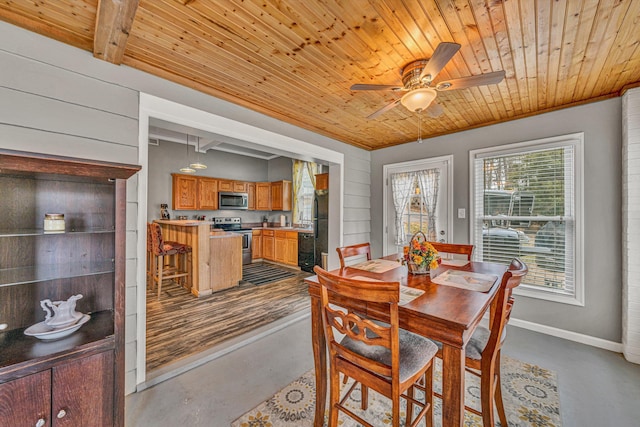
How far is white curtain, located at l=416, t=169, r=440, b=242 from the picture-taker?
379 cm

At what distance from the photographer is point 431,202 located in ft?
12.6

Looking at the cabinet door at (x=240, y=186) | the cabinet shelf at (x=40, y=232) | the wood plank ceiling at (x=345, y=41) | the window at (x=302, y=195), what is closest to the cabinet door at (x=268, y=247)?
the window at (x=302, y=195)

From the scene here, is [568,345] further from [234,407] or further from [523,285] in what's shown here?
[234,407]

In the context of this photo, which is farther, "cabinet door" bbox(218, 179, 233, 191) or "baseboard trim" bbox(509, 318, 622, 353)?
"cabinet door" bbox(218, 179, 233, 191)

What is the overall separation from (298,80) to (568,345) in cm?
384

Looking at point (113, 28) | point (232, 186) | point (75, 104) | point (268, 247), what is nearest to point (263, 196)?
point (232, 186)

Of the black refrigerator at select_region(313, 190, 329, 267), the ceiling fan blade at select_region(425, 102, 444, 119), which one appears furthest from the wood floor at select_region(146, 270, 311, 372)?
the ceiling fan blade at select_region(425, 102, 444, 119)

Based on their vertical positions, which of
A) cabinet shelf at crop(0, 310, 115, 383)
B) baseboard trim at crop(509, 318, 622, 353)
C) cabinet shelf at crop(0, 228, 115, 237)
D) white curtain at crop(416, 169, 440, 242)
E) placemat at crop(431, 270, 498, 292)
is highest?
white curtain at crop(416, 169, 440, 242)

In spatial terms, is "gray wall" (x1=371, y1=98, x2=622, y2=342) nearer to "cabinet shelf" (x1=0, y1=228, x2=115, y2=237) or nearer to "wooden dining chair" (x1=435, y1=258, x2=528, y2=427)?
"wooden dining chair" (x1=435, y1=258, x2=528, y2=427)

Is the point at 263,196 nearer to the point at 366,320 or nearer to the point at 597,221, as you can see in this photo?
the point at 366,320

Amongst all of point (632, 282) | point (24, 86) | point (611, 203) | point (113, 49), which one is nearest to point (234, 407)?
point (24, 86)

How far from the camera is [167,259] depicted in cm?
514

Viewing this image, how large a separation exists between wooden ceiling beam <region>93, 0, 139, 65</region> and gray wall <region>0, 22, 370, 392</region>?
14 cm

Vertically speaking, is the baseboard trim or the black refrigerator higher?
the black refrigerator
